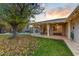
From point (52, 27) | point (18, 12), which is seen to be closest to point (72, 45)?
point (52, 27)

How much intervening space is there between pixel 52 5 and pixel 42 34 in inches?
21.7

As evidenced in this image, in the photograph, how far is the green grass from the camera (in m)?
3.66

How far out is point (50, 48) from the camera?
12.1 ft

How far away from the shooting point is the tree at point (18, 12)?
366 centimetres

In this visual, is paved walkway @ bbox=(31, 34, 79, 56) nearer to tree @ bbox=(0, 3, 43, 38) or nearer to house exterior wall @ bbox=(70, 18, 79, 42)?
house exterior wall @ bbox=(70, 18, 79, 42)

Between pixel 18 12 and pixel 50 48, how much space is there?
86 centimetres

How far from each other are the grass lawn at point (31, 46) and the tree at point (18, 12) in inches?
8.0

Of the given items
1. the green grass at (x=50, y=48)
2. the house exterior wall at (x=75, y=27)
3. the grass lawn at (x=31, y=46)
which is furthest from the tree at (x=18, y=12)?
the house exterior wall at (x=75, y=27)

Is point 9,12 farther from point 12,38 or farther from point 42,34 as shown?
point 42,34

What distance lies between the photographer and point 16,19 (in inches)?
145

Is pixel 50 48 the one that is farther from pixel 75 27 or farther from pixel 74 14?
pixel 74 14

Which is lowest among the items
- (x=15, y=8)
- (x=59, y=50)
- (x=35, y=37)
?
(x=59, y=50)

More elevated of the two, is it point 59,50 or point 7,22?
point 7,22

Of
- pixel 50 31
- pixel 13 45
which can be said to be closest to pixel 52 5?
pixel 50 31
